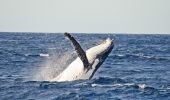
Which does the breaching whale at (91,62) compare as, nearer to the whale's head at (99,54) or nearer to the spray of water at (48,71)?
the whale's head at (99,54)

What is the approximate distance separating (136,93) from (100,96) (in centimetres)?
216

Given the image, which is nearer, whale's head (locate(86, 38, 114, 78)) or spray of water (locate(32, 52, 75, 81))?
whale's head (locate(86, 38, 114, 78))

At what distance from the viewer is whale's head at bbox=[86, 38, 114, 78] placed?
23859 mm

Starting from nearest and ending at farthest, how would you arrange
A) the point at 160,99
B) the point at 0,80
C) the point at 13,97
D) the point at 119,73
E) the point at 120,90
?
the point at 13,97 < the point at 160,99 < the point at 120,90 < the point at 0,80 < the point at 119,73

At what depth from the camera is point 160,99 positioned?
22.7m

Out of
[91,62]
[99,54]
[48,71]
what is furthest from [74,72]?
[48,71]

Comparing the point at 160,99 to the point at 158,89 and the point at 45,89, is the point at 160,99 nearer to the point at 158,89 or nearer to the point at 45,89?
the point at 158,89

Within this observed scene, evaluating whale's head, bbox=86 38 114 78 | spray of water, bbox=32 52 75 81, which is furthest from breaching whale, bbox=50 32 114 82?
spray of water, bbox=32 52 75 81

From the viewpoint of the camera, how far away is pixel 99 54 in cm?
2403

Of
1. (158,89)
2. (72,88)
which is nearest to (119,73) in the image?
(158,89)

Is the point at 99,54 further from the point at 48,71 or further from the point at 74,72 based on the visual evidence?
the point at 48,71

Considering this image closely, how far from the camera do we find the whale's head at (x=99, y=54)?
2386cm

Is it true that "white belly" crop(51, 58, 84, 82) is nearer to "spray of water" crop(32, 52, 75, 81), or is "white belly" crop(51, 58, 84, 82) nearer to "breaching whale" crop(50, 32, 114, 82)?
"breaching whale" crop(50, 32, 114, 82)

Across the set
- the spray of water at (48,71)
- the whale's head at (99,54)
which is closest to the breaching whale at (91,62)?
the whale's head at (99,54)
